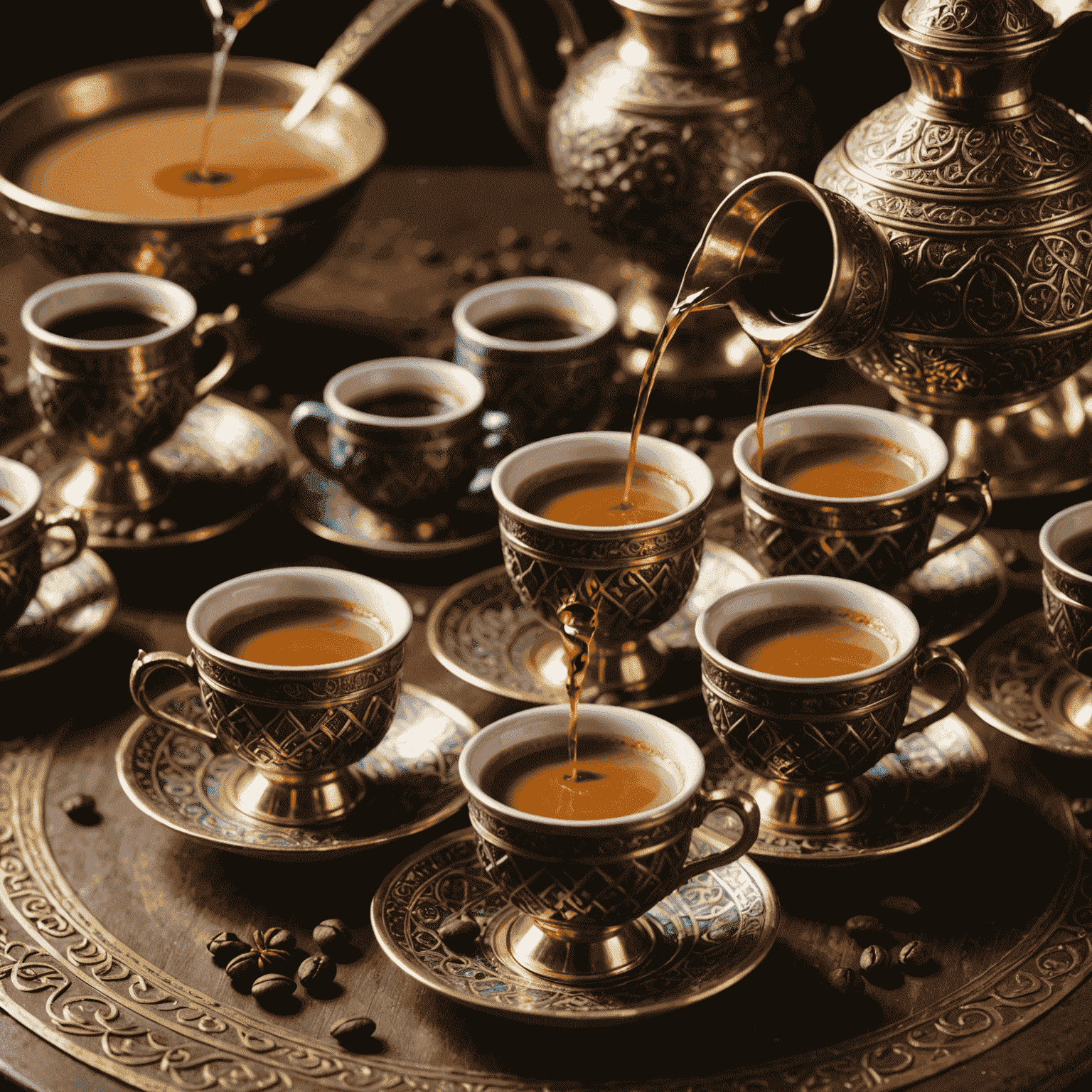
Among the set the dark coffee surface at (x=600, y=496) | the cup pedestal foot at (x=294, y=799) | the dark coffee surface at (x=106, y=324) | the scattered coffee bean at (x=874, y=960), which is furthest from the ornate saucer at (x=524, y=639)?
the dark coffee surface at (x=106, y=324)

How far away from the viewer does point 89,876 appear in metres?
1.72

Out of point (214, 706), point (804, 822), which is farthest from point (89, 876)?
point (804, 822)

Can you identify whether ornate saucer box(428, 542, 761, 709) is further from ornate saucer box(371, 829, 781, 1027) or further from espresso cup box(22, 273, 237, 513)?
espresso cup box(22, 273, 237, 513)

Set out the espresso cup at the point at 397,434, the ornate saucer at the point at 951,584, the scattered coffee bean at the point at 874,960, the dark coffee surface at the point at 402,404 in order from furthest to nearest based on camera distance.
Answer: the dark coffee surface at the point at 402,404
the espresso cup at the point at 397,434
the ornate saucer at the point at 951,584
the scattered coffee bean at the point at 874,960

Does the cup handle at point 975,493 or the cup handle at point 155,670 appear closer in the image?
the cup handle at point 155,670

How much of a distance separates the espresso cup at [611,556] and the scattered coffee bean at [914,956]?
19.6 inches

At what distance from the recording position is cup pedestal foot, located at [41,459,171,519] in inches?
91.6

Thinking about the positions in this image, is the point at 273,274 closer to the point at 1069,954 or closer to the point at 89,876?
the point at 89,876

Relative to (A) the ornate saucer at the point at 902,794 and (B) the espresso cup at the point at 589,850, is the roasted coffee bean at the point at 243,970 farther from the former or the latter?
(A) the ornate saucer at the point at 902,794

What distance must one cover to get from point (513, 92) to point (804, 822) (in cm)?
143

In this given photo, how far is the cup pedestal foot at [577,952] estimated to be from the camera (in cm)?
154

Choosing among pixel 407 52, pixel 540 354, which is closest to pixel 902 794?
pixel 540 354

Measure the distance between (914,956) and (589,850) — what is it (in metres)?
0.36

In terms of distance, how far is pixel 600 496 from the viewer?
1.98 m
